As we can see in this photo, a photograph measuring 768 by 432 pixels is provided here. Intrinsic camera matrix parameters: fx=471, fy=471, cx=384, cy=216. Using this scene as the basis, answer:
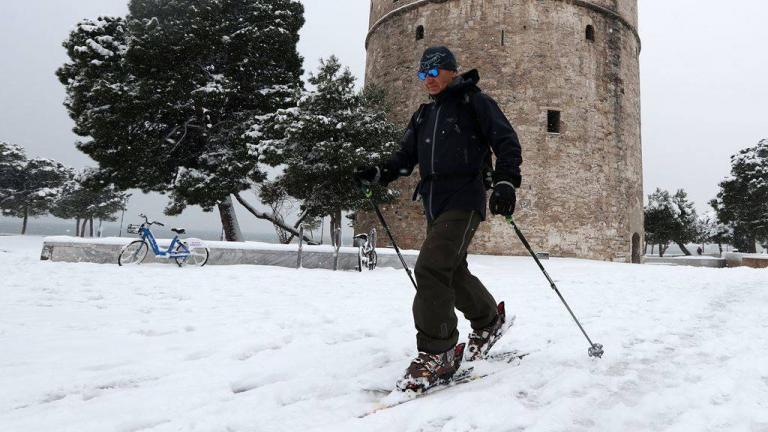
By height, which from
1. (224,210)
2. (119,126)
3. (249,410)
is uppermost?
(119,126)

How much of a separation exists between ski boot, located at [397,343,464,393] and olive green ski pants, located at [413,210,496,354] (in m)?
0.04

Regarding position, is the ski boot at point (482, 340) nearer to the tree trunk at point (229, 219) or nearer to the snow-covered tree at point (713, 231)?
the tree trunk at point (229, 219)

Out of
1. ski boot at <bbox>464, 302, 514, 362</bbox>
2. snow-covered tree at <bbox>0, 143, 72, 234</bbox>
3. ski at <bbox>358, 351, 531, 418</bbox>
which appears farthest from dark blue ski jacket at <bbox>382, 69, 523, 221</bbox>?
snow-covered tree at <bbox>0, 143, 72, 234</bbox>

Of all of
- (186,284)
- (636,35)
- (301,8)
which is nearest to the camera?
(186,284)

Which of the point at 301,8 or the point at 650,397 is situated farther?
the point at 301,8

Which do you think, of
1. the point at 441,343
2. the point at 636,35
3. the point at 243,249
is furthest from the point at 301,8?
the point at 441,343

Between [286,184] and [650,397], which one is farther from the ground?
[286,184]

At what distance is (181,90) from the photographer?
1505cm

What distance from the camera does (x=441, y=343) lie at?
2477mm

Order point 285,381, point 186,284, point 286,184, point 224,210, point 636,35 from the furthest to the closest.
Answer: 1. point 636,35
2. point 224,210
3. point 286,184
4. point 186,284
5. point 285,381

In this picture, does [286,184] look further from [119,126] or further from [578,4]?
[578,4]

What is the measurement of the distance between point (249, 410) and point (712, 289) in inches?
304

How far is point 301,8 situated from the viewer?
17.9 m

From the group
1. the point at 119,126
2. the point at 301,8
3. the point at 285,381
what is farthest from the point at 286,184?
the point at 285,381
